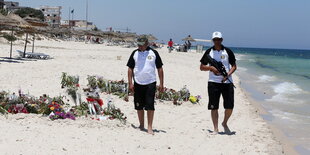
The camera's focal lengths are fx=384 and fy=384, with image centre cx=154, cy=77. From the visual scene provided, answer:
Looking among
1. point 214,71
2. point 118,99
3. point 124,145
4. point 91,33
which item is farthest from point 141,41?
point 91,33

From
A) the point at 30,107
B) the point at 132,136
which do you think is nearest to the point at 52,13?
the point at 30,107

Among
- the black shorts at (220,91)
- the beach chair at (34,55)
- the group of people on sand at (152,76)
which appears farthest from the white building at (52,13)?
the black shorts at (220,91)

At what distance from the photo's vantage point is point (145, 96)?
5613 millimetres

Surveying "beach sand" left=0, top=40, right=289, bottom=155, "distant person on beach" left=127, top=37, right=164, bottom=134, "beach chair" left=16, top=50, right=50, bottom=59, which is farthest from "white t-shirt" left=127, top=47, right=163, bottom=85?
"beach chair" left=16, top=50, right=50, bottom=59

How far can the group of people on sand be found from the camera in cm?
552

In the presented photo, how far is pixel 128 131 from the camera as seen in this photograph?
5.47 meters

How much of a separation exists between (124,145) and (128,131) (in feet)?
2.20

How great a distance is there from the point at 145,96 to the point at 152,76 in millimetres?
320

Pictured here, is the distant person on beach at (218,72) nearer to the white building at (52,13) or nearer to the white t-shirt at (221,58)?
the white t-shirt at (221,58)

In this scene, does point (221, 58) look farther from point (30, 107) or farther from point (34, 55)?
point (34, 55)

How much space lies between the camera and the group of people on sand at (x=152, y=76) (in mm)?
5516

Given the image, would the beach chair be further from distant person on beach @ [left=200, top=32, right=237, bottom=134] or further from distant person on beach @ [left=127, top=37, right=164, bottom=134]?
distant person on beach @ [left=200, top=32, right=237, bottom=134]

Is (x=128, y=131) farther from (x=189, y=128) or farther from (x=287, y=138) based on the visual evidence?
(x=287, y=138)

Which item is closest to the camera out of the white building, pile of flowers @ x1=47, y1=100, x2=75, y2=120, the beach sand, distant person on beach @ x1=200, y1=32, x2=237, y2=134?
the beach sand
